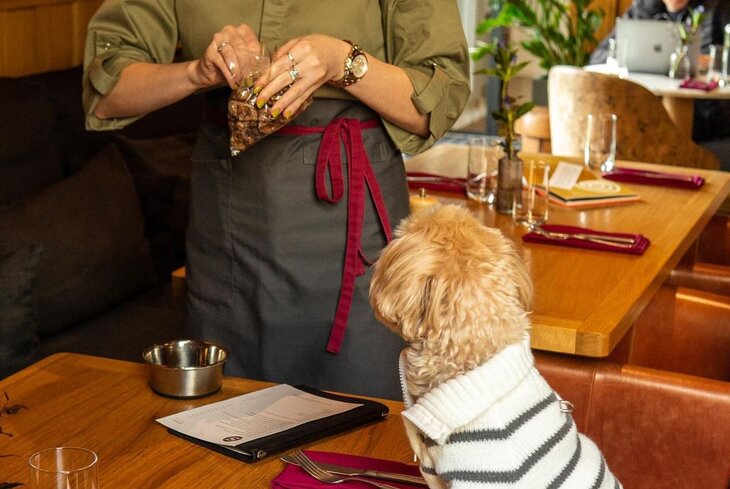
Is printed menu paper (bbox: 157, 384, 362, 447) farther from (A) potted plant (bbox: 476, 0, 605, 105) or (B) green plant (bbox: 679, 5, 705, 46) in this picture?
(A) potted plant (bbox: 476, 0, 605, 105)

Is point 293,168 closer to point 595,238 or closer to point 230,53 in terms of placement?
point 230,53

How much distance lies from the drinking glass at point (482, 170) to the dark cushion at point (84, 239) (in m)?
0.99

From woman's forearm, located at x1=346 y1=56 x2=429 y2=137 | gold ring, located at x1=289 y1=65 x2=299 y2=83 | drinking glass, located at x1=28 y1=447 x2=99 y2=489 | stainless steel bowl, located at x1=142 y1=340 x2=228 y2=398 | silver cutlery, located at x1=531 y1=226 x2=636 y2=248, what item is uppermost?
gold ring, located at x1=289 y1=65 x2=299 y2=83

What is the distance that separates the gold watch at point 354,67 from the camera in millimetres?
1702

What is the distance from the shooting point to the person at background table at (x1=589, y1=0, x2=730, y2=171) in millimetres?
6125

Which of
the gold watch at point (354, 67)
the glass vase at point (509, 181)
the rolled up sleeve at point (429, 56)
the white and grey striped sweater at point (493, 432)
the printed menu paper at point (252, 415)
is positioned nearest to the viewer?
the white and grey striped sweater at point (493, 432)

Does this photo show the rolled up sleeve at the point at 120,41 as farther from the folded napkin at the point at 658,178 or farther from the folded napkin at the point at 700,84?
the folded napkin at the point at 700,84

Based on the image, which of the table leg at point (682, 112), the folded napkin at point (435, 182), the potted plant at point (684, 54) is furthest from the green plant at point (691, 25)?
the folded napkin at point (435, 182)

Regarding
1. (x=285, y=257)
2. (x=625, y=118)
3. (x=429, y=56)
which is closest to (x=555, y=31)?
(x=625, y=118)

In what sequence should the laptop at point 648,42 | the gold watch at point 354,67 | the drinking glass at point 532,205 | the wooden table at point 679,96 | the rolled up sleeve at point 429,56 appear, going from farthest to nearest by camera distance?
the laptop at point 648,42 < the wooden table at point 679,96 < the drinking glass at point 532,205 < the rolled up sleeve at point 429,56 < the gold watch at point 354,67

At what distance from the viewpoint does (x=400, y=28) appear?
1.85m

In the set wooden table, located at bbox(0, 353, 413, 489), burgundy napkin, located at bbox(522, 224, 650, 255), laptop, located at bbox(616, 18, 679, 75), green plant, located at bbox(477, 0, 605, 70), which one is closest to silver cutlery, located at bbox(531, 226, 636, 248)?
burgundy napkin, located at bbox(522, 224, 650, 255)

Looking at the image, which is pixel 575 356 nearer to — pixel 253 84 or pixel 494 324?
pixel 253 84

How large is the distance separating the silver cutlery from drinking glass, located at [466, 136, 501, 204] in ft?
1.22
